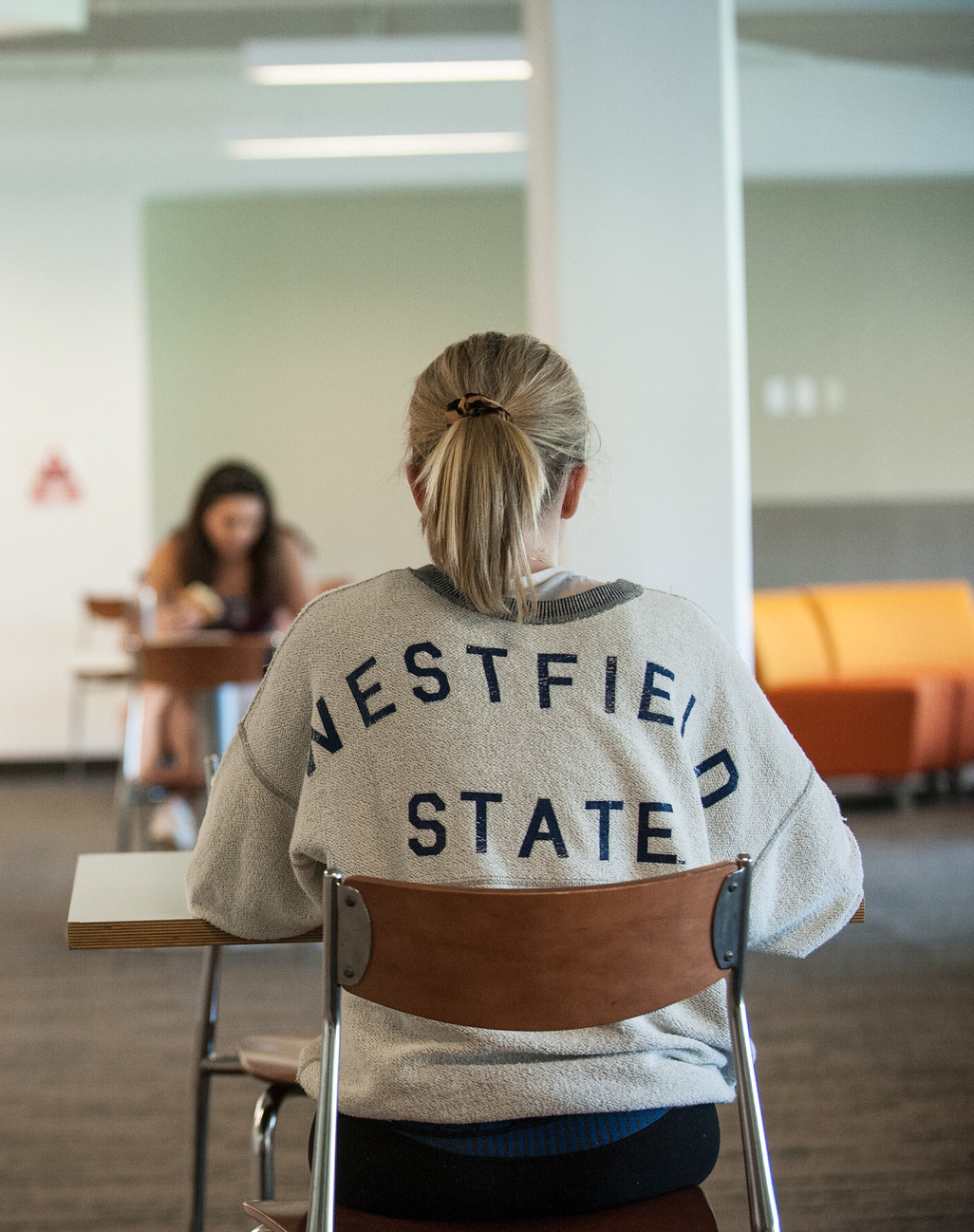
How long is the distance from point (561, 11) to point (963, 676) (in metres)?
3.48

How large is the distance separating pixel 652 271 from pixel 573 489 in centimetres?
191

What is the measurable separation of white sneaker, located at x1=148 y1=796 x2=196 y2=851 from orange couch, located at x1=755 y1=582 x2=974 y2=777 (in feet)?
7.67

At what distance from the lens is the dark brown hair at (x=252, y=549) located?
421cm

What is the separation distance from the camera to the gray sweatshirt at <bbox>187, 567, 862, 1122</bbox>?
1.12 meters

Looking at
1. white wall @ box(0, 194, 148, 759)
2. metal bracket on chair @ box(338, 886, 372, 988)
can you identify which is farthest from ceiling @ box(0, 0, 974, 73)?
metal bracket on chair @ box(338, 886, 372, 988)

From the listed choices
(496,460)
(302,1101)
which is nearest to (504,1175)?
(496,460)

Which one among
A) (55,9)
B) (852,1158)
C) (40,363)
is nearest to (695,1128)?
(852,1158)

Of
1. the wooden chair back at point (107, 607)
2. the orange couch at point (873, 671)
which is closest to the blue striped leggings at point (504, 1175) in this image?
the orange couch at point (873, 671)

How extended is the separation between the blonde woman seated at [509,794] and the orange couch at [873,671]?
4.17 meters

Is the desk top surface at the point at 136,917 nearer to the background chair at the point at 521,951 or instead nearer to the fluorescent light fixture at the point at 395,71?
the background chair at the point at 521,951

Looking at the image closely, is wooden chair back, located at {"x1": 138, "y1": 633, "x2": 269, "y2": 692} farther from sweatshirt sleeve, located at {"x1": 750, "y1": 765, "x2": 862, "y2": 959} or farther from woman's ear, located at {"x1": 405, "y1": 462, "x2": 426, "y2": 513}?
sweatshirt sleeve, located at {"x1": 750, "y1": 765, "x2": 862, "y2": 959}

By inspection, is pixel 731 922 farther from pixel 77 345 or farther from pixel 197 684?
pixel 77 345

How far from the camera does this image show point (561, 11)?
118 inches

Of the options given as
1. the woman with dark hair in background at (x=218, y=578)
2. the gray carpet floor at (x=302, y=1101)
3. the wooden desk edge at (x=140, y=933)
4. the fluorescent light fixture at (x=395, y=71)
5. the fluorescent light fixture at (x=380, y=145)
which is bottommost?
the gray carpet floor at (x=302, y=1101)
